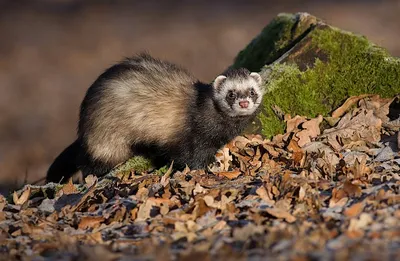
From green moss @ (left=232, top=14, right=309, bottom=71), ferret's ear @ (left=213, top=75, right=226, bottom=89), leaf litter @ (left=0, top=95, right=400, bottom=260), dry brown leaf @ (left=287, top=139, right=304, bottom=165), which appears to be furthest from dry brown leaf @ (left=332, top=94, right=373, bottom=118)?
green moss @ (left=232, top=14, right=309, bottom=71)

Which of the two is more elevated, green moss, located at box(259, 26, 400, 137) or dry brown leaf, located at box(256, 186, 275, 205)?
green moss, located at box(259, 26, 400, 137)

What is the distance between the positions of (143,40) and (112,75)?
57.1 ft

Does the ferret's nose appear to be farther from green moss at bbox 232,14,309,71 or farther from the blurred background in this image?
the blurred background

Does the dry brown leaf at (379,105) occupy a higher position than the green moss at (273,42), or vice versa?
the green moss at (273,42)

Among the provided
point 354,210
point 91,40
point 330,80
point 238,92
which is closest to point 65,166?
point 238,92

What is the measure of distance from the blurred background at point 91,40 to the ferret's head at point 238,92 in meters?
10.2

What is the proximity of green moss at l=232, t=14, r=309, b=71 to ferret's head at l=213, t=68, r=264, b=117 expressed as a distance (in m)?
1.23

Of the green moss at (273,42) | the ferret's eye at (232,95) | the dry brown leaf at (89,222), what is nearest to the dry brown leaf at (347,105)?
the ferret's eye at (232,95)

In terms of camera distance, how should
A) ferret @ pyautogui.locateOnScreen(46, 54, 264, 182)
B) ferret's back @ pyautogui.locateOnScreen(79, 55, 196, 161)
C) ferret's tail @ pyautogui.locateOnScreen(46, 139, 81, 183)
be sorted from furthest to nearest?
ferret's tail @ pyautogui.locateOnScreen(46, 139, 81, 183) → ferret's back @ pyautogui.locateOnScreen(79, 55, 196, 161) → ferret @ pyautogui.locateOnScreen(46, 54, 264, 182)

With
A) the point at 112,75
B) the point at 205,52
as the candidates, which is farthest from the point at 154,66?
the point at 205,52

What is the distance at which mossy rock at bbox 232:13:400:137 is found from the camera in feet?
25.1

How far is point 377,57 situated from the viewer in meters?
7.79

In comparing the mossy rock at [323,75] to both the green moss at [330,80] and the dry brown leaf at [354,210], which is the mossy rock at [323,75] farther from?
the dry brown leaf at [354,210]

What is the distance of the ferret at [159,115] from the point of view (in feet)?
25.4
